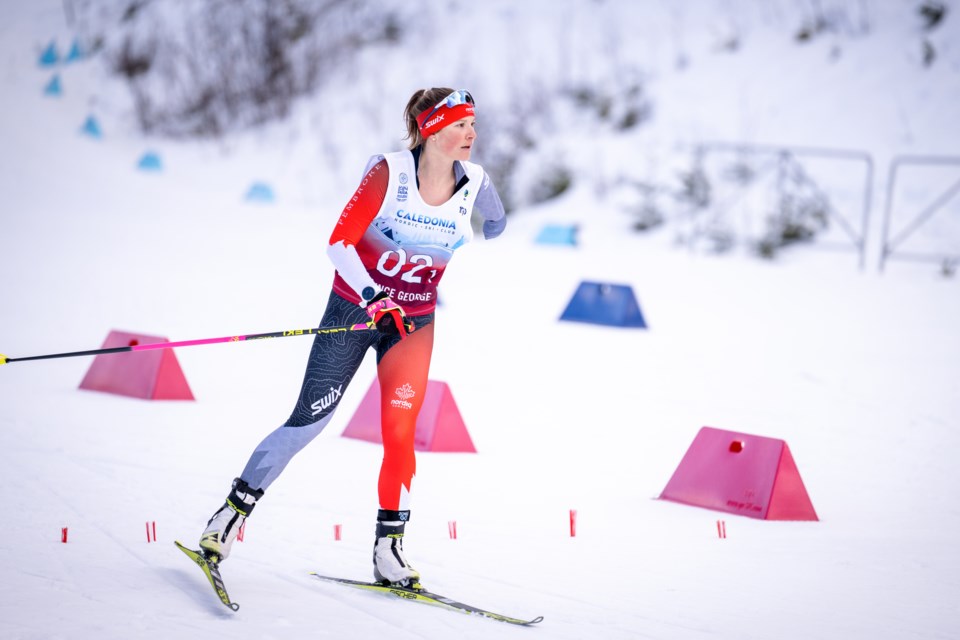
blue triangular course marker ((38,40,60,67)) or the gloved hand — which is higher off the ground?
blue triangular course marker ((38,40,60,67))

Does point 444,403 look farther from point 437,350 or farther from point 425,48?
point 425,48

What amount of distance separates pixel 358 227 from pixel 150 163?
62.5ft

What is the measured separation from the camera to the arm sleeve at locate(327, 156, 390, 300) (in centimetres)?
437

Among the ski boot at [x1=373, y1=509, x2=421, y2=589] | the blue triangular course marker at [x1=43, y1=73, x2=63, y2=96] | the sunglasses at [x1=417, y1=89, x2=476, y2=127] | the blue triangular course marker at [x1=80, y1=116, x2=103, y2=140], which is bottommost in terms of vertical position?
the ski boot at [x1=373, y1=509, x2=421, y2=589]

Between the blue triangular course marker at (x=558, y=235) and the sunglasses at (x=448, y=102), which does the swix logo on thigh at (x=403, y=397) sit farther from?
the blue triangular course marker at (x=558, y=235)

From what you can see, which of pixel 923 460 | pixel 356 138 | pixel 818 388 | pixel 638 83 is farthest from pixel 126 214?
pixel 923 460

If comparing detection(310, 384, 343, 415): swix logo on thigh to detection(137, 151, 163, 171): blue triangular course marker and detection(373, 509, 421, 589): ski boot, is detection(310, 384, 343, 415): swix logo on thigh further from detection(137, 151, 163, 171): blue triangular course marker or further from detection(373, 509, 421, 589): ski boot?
detection(137, 151, 163, 171): blue triangular course marker

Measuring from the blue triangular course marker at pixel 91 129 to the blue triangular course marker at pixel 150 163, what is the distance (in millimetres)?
2952

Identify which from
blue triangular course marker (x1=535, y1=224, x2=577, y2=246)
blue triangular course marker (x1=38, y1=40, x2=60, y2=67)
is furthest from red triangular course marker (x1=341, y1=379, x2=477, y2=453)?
blue triangular course marker (x1=38, y1=40, x2=60, y2=67)

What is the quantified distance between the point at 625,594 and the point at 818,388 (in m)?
4.92

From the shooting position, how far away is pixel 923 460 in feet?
23.6

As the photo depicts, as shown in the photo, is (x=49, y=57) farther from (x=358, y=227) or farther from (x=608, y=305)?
(x=358, y=227)

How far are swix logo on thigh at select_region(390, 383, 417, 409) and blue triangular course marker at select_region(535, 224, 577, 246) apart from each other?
1291 centimetres

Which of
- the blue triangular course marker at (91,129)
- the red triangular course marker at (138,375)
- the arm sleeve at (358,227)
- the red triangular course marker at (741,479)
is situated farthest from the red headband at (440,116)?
the blue triangular course marker at (91,129)
